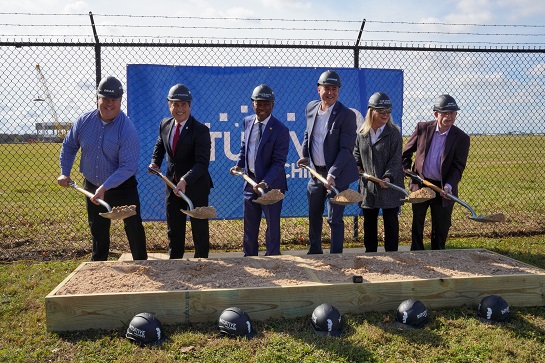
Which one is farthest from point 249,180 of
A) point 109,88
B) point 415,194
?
point 415,194

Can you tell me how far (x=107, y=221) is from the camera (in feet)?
16.2

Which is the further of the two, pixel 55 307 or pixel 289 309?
pixel 289 309

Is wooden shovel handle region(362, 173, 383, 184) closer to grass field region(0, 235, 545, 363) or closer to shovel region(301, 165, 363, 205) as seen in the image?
shovel region(301, 165, 363, 205)

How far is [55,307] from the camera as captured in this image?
3.87 m

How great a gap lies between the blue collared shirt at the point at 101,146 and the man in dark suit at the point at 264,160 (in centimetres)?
117

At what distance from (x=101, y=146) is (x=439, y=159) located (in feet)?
11.3

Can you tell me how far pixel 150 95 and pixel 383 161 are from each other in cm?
296

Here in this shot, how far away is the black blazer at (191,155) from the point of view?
503 centimetres

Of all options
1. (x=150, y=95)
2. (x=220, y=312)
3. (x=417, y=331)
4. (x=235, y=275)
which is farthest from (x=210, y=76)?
(x=417, y=331)

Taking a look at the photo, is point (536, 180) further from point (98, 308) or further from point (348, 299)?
point (98, 308)

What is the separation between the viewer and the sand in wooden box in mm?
3941

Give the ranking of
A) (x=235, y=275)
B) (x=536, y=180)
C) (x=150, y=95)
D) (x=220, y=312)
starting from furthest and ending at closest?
(x=536, y=180) → (x=150, y=95) → (x=235, y=275) → (x=220, y=312)

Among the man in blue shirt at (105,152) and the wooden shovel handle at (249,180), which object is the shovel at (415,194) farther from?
the man in blue shirt at (105,152)

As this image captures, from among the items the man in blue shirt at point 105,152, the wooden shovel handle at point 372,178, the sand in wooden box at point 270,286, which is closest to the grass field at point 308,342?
the sand in wooden box at point 270,286
